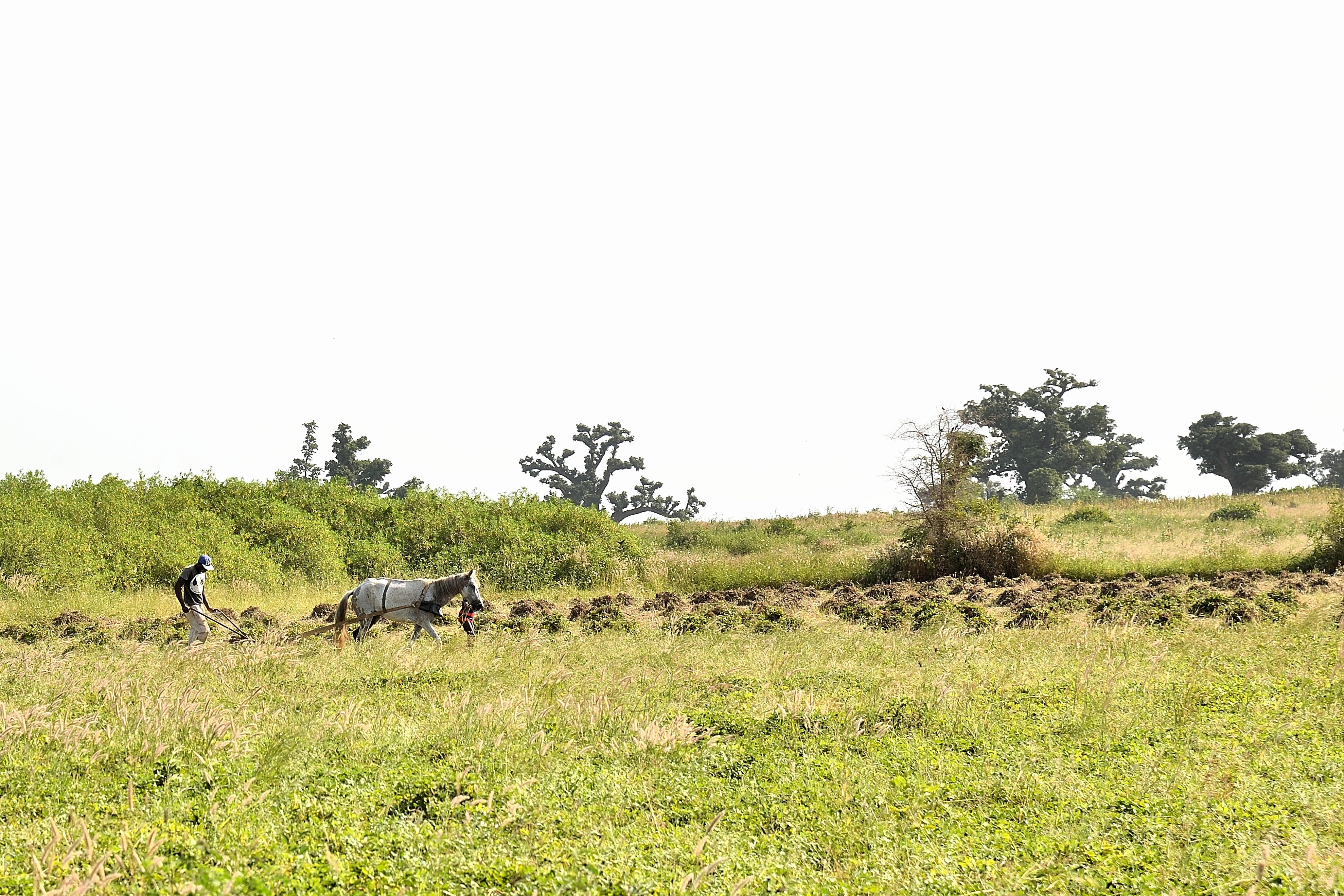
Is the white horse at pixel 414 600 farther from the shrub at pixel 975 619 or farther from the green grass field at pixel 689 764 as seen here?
the shrub at pixel 975 619

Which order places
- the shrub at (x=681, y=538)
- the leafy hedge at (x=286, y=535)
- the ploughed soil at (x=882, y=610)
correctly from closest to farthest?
the ploughed soil at (x=882, y=610) → the leafy hedge at (x=286, y=535) → the shrub at (x=681, y=538)

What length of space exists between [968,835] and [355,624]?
12983mm

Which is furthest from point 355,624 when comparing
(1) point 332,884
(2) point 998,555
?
(2) point 998,555

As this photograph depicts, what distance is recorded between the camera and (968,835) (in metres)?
5.72

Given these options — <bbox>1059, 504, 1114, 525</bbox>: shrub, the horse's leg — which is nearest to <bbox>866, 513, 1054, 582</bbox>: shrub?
the horse's leg

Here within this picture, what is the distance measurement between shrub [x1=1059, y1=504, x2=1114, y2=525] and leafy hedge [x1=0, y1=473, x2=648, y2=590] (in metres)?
23.9

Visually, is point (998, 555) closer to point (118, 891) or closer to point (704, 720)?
point (704, 720)

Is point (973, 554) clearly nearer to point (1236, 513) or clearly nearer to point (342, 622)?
point (342, 622)

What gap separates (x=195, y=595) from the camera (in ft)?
50.6

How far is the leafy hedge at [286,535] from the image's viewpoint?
26.8 m

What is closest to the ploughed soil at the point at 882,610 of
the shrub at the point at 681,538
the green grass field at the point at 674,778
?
the green grass field at the point at 674,778

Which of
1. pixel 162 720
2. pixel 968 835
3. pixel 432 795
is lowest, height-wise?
pixel 968 835

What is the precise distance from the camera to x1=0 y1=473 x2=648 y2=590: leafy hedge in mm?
26797

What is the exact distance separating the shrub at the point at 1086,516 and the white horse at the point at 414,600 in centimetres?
3522
